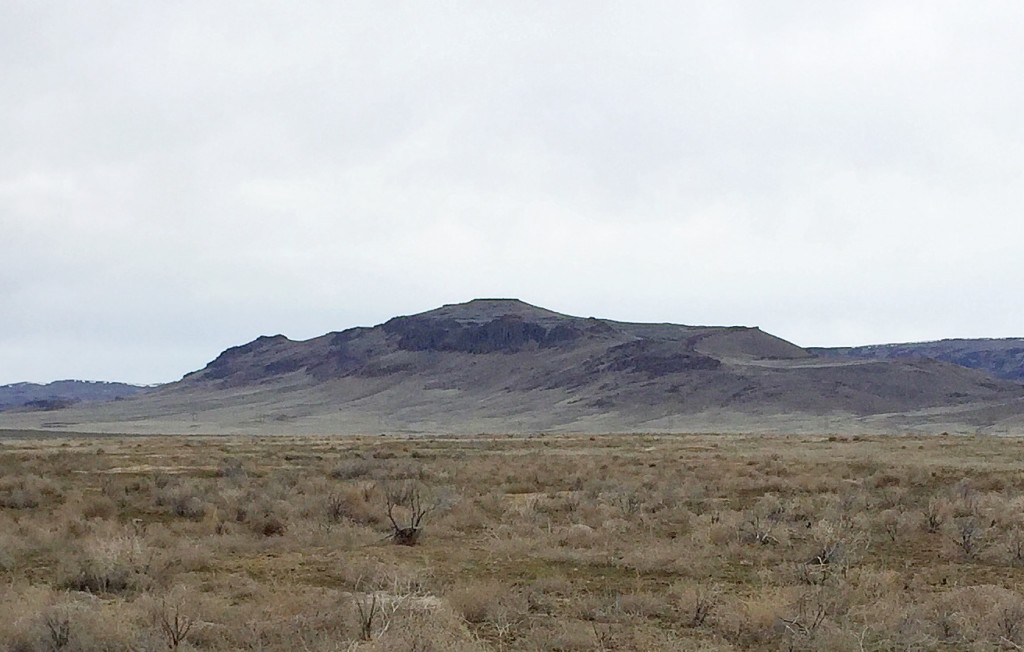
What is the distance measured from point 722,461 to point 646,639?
77.7 feet

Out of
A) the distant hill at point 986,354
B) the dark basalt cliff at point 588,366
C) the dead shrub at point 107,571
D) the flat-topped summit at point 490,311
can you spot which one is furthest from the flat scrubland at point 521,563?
the distant hill at point 986,354

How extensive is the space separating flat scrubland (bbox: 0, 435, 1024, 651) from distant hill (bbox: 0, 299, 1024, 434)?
206 ft

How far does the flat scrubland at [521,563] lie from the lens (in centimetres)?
838

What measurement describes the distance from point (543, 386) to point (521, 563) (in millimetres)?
115218

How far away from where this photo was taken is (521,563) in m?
12.8

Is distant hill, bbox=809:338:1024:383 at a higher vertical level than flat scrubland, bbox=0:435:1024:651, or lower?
higher

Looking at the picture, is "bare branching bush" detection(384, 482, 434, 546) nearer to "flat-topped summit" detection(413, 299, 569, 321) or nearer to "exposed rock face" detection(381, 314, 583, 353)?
"exposed rock face" detection(381, 314, 583, 353)

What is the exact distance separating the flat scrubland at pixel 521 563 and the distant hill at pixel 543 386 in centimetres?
6291

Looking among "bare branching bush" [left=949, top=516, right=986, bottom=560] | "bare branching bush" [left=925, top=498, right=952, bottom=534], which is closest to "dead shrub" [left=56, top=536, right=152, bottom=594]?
"bare branching bush" [left=949, top=516, right=986, bottom=560]

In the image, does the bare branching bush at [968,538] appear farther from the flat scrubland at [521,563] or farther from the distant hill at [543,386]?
the distant hill at [543,386]

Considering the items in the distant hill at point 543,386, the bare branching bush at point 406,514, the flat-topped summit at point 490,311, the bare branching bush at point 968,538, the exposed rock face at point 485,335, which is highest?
the flat-topped summit at point 490,311

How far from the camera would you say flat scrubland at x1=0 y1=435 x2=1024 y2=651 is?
8375mm

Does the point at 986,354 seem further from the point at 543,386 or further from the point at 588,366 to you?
the point at 543,386

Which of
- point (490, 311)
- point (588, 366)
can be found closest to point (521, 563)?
point (588, 366)
